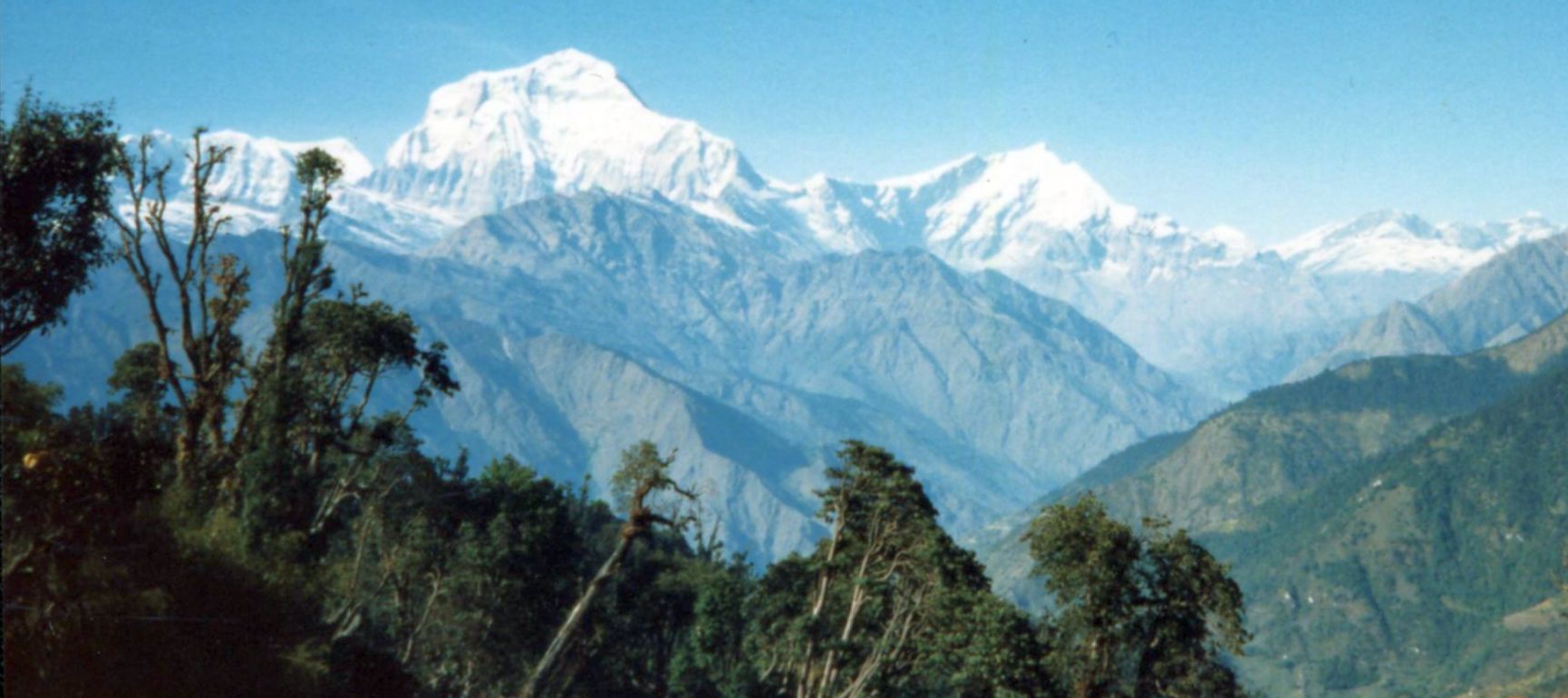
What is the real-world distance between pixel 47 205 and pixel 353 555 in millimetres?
40902

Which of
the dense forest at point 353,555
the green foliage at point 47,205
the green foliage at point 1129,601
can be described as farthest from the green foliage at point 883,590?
the green foliage at point 47,205

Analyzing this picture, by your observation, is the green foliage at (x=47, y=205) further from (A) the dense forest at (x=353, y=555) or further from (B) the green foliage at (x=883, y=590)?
(B) the green foliage at (x=883, y=590)

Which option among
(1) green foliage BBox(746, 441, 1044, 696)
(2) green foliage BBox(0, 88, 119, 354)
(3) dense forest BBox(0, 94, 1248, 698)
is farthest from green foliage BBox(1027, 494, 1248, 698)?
(2) green foliage BBox(0, 88, 119, 354)

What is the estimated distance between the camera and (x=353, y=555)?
69125 mm

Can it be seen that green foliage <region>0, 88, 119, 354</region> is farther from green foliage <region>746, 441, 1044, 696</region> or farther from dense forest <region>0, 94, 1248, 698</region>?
green foliage <region>746, 441, 1044, 696</region>

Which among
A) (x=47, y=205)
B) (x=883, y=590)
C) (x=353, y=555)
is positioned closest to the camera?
(x=47, y=205)

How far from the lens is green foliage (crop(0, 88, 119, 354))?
97.2 feet

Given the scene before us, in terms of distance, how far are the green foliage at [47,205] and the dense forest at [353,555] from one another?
7 cm

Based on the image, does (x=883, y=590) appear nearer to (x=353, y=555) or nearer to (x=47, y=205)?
(x=353, y=555)

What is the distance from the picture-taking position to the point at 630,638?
8981 cm

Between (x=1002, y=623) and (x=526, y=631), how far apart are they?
94.5 ft

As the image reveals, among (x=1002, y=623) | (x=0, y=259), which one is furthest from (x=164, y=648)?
(x=1002, y=623)

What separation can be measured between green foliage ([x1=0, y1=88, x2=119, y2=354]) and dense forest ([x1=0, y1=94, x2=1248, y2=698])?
74mm

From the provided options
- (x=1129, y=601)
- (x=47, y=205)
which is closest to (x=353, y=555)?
(x=47, y=205)
